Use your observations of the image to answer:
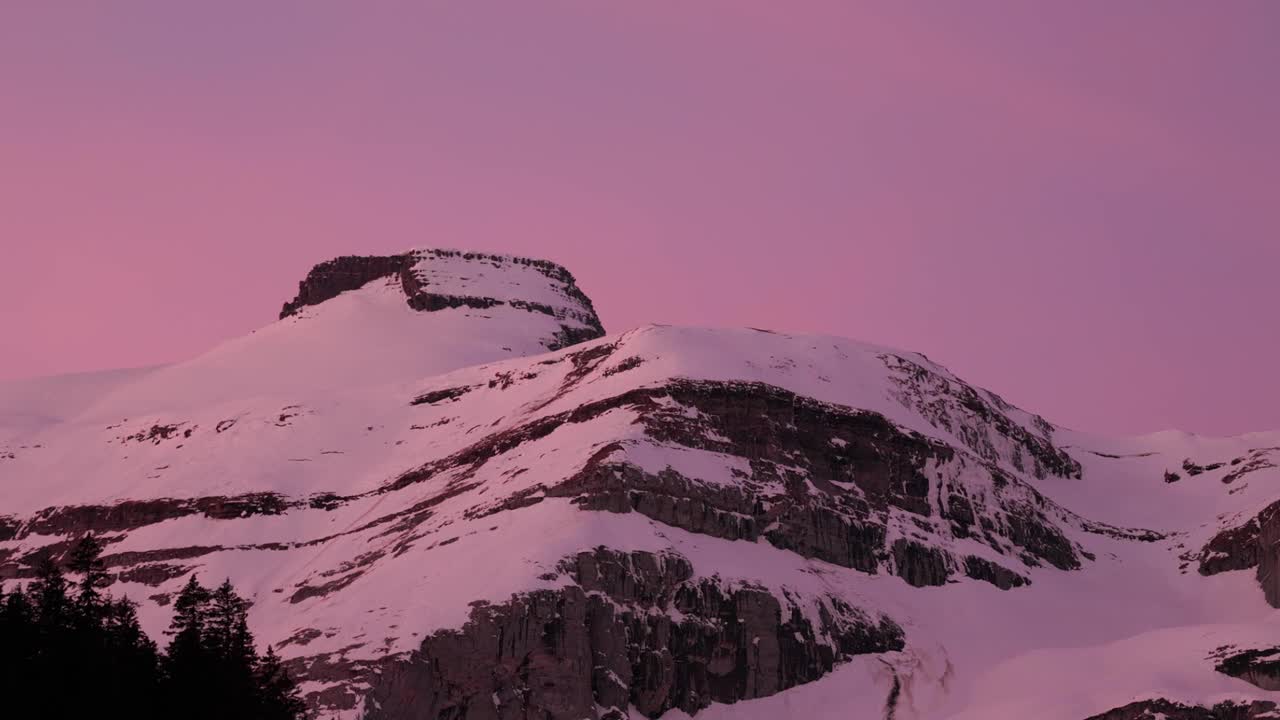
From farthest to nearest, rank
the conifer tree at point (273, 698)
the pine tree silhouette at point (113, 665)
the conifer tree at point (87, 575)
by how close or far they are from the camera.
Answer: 1. the conifer tree at point (273, 698)
2. the conifer tree at point (87, 575)
3. the pine tree silhouette at point (113, 665)

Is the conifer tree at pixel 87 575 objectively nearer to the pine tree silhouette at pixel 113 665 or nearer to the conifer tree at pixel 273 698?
the pine tree silhouette at pixel 113 665

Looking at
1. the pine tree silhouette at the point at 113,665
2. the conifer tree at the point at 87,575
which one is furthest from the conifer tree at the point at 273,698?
the conifer tree at the point at 87,575

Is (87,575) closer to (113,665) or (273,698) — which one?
(113,665)

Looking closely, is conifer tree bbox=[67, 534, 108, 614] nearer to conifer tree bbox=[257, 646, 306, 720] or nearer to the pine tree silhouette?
the pine tree silhouette

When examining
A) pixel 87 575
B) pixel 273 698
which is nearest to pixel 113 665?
pixel 87 575

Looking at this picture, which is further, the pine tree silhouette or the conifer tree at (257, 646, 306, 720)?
the conifer tree at (257, 646, 306, 720)

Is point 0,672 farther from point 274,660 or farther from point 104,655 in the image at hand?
point 274,660

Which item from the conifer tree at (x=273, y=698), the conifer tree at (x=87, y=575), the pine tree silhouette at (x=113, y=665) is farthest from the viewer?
the conifer tree at (x=273, y=698)

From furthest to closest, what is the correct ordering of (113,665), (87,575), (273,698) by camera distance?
(273,698) < (87,575) < (113,665)

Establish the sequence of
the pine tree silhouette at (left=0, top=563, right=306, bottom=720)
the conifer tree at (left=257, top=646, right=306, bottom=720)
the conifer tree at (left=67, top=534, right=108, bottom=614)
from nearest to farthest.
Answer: the pine tree silhouette at (left=0, top=563, right=306, bottom=720), the conifer tree at (left=67, top=534, right=108, bottom=614), the conifer tree at (left=257, top=646, right=306, bottom=720)

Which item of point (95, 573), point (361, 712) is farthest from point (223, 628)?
point (361, 712)

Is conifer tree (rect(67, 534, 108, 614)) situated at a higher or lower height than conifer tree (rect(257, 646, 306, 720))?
higher

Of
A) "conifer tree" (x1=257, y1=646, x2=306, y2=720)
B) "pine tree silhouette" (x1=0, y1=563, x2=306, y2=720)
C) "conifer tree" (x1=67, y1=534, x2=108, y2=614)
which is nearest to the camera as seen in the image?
"pine tree silhouette" (x1=0, y1=563, x2=306, y2=720)

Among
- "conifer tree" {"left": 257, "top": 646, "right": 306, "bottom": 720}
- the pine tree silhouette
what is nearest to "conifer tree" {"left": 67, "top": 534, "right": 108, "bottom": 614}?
the pine tree silhouette
